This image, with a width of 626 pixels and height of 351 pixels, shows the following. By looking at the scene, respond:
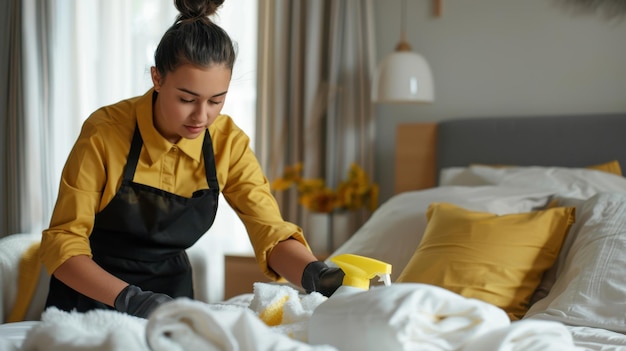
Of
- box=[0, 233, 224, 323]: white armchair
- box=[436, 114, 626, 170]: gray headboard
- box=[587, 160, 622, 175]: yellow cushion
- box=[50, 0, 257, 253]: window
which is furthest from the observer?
box=[50, 0, 257, 253]: window

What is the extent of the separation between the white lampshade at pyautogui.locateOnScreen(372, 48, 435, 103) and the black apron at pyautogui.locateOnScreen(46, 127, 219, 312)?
141 centimetres

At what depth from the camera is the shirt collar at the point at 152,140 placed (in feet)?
5.84

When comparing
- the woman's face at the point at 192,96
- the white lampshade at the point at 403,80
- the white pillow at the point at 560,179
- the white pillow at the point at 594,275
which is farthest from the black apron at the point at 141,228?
the white lampshade at the point at 403,80

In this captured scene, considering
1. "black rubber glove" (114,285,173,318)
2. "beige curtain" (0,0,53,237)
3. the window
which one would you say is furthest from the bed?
"beige curtain" (0,0,53,237)

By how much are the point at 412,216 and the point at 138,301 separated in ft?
4.05

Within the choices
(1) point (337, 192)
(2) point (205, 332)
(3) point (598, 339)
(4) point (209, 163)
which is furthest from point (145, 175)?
(1) point (337, 192)

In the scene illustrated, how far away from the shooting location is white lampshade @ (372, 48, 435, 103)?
311 cm

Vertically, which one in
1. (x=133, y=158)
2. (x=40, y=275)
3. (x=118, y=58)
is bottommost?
(x=40, y=275)

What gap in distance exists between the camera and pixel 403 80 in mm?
3105

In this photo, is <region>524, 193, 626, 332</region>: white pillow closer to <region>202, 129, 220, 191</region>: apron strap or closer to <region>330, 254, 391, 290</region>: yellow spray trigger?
<region>330, 254, 391, 290</region>: yellow spray trigger

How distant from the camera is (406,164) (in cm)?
336

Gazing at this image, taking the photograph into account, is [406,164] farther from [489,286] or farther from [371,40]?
[489,286]

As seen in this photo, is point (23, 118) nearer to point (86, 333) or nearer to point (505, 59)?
point (505, 59)

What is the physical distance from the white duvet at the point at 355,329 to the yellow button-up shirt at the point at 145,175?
496mm
